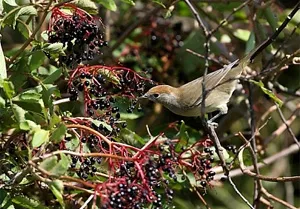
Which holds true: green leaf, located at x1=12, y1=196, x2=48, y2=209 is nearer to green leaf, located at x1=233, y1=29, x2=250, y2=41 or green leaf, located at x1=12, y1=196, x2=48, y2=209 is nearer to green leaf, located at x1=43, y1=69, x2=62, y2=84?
green leaf, located at x1=43, y1=69, x2=62, y2=84

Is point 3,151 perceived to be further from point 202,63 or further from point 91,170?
point 202,63

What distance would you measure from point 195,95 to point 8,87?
5.89 feet

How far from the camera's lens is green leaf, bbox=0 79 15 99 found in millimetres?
2492

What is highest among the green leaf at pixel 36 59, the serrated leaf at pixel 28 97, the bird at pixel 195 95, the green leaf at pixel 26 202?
the green leaf at pixel 36 59

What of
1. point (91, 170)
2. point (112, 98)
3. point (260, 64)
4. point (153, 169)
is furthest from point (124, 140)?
point (260, 64)

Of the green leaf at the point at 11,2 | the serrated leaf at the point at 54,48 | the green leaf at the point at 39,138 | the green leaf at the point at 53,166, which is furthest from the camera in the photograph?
the green leaf at the point at 11,2

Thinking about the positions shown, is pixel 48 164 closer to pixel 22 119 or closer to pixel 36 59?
pixel 22 119

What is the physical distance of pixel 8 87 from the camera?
2504 millimetres

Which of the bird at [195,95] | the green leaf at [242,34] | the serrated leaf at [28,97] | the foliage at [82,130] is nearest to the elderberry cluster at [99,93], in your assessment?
the foliage at [82,130]

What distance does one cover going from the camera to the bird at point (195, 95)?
405cm

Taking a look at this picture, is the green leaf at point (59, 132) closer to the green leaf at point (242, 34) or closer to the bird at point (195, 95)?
the bird at point (195, 95)

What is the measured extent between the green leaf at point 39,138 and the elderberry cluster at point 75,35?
1.70 feet

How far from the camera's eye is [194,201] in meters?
4.57

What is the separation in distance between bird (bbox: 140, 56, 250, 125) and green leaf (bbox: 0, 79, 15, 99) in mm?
1517
